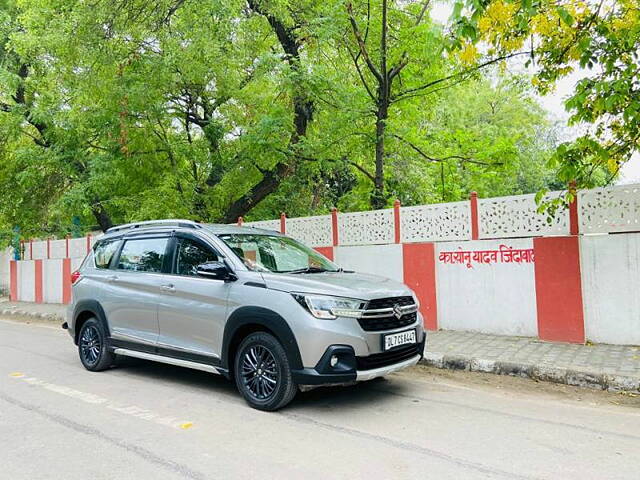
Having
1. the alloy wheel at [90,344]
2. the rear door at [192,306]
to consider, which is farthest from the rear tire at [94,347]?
the rear door at [192,306]

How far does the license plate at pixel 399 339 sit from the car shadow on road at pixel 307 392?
0.69 metres

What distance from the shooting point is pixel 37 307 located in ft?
52.0

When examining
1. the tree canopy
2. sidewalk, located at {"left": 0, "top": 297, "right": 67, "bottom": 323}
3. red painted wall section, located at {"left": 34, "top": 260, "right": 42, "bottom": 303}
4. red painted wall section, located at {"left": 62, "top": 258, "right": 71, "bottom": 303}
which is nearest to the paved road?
the tree canopy

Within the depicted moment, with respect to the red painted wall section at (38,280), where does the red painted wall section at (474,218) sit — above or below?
above

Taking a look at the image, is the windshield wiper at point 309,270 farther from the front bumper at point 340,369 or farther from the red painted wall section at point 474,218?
the red painted wall section at point 474,218

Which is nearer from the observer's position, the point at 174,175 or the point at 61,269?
the point at 174,175

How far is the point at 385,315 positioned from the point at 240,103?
9261 mm

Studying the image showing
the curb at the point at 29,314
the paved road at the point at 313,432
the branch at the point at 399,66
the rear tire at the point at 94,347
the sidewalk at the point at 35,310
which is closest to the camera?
the paved road at the point at 313,432

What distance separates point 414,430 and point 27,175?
13.6 metres

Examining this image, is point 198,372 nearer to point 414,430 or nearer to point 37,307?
point 414,430

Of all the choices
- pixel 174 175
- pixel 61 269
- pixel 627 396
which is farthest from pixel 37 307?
pixel 627 396

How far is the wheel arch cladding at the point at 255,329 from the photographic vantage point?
4609 mm

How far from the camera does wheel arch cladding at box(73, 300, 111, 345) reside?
6.61 m

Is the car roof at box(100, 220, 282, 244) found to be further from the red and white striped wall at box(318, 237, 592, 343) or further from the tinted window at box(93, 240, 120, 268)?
the red and white striped wall at box(318, 237, 592, 343)
